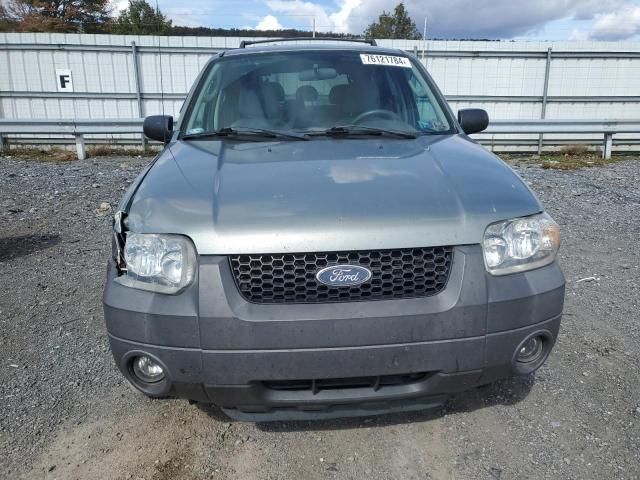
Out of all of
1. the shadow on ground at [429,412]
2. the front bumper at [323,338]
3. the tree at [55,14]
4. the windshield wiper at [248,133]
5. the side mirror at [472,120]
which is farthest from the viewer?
the tree at [55,14]

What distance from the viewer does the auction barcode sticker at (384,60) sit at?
362 cm

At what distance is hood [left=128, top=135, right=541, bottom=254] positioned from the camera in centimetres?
199

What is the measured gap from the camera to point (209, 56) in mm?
14055

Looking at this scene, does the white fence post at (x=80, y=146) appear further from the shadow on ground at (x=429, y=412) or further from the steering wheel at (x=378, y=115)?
the shadow on ground at (x=429, y=412)

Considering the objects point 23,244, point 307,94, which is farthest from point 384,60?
point 23,244

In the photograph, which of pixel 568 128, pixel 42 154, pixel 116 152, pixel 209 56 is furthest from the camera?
pixel 209 56

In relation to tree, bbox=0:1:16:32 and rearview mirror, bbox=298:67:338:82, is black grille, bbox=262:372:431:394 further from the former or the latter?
tree, bbox=0:1:16:32

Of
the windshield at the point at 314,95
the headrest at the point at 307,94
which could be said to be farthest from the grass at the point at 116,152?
the headrest at the point at 307,94

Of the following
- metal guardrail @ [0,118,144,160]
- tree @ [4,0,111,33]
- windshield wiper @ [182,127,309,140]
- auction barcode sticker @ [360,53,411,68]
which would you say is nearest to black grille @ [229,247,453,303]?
windshield wiper @ [182,127,309,140]

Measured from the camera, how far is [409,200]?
7.00 ft

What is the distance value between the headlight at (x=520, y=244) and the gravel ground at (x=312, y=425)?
0.87 m

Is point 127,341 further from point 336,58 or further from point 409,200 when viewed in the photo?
point 336,58

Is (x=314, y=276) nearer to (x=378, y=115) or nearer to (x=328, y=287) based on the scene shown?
(x=328, y=287)

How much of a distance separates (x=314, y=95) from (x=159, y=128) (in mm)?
1060
